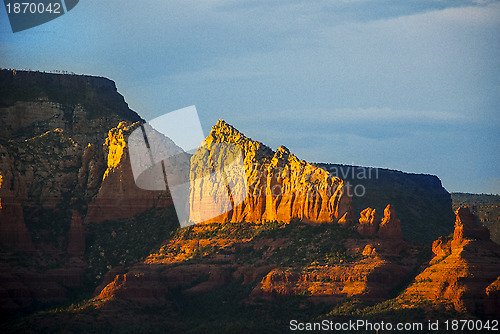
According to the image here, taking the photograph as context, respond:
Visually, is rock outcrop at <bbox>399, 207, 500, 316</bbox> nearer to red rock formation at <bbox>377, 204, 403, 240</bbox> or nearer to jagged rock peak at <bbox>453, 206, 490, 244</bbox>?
jagged rock peak at <bbox>453, 206, 490, 244</bbox>

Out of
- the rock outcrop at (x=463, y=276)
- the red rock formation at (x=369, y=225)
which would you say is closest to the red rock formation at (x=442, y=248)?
the rock outcrop at (x=463, y=276)

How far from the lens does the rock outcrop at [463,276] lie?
525 feet

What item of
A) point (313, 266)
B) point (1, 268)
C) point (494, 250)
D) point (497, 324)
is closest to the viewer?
point (497, 324)

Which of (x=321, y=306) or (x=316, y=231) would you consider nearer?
(x=321, y=306)

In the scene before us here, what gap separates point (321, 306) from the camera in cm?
17050

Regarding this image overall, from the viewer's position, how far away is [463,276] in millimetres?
162250

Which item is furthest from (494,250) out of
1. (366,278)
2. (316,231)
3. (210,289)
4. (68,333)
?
(68,333)

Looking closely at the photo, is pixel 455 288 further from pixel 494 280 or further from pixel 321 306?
pixel 321 306

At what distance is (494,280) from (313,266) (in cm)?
3014

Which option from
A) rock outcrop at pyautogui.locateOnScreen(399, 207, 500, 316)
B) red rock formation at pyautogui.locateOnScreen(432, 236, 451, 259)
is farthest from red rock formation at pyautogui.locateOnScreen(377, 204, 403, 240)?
rock outcrop at pyautogui.locateOnScreen(399, 207, 500, 316)

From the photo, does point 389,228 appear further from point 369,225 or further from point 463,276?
point 463,276

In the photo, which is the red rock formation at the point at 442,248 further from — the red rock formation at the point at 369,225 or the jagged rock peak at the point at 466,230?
the red rock formation at the point at 369,225

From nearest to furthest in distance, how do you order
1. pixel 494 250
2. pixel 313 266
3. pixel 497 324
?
pixel 497 324
pixel 494 250
pixel 313 266

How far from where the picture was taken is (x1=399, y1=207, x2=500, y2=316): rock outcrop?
6294 inches
